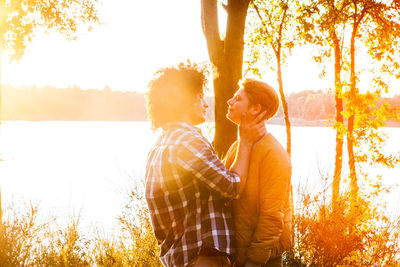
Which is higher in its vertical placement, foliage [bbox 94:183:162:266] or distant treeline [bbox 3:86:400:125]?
distant treeline [bbox 3:86:400:125]

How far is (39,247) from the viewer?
5773 millimetres

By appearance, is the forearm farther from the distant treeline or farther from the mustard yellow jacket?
the distant treeline

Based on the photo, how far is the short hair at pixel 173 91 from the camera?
2.23 m

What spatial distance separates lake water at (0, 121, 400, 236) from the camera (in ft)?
19.6

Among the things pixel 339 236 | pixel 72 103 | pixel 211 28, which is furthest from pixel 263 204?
pixel 72 103

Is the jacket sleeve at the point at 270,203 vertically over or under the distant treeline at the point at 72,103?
under

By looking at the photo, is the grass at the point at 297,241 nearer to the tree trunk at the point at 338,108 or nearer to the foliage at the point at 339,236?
the foliage at the point at 339,236

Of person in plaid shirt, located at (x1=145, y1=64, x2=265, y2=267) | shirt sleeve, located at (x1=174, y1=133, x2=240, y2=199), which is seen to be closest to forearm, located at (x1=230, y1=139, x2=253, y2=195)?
person in plaid shirt, located at (x1=145, y1=64, x2=265, y2=267)

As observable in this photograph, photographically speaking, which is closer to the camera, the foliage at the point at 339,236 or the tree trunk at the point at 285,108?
the foliage at the point at 339,236

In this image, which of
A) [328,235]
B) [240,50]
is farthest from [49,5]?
[328,235]

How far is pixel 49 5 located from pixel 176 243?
6.87m

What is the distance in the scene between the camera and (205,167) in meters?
2.07

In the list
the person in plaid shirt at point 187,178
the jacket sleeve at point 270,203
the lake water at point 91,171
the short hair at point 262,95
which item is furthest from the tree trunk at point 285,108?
the person in plaid shirt at point 187,178

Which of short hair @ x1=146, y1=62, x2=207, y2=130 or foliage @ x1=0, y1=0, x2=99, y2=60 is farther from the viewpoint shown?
foliage @ x1=0, y1=0, x2=99, y2=60
